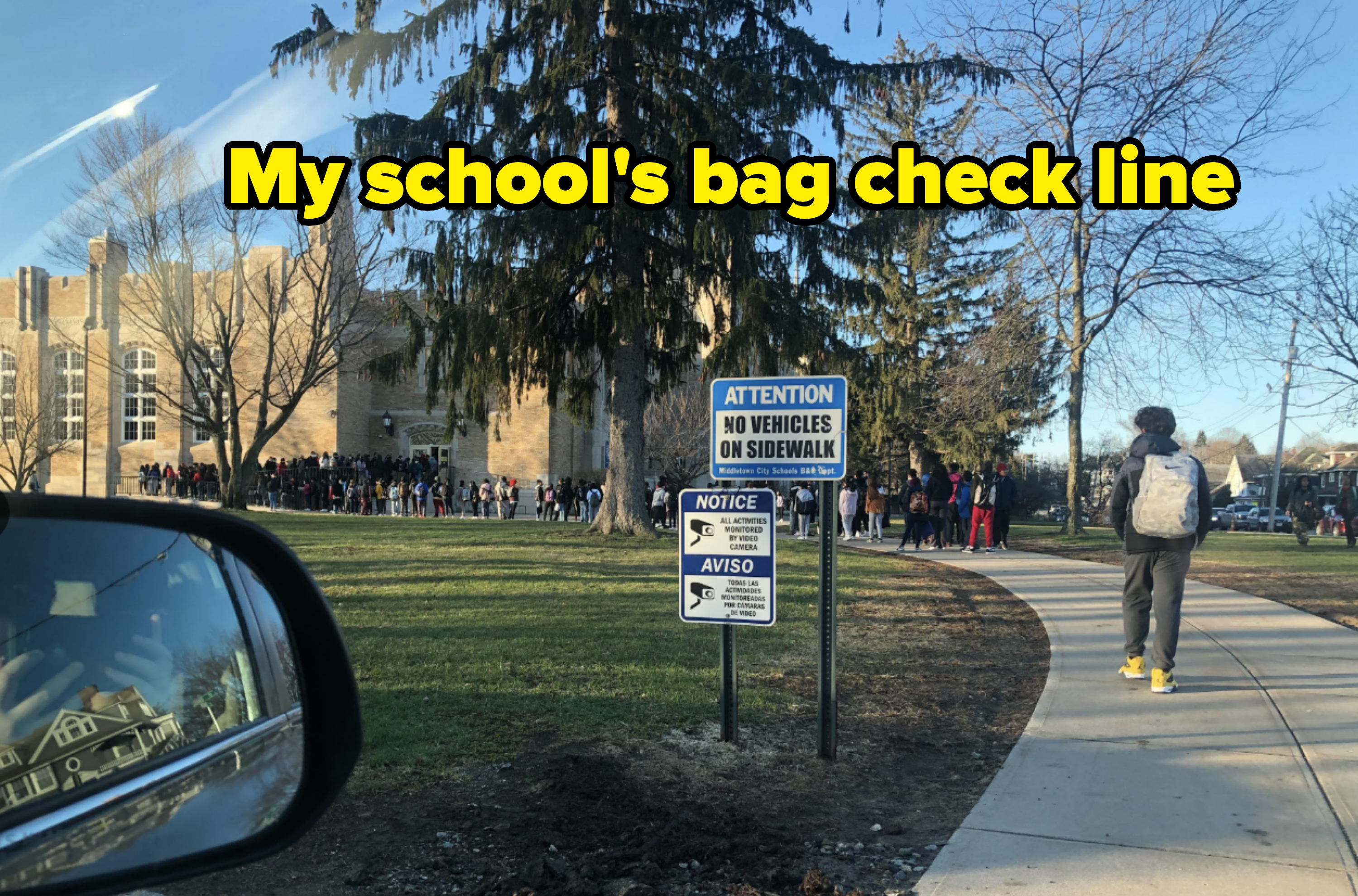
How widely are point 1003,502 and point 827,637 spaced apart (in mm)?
14401

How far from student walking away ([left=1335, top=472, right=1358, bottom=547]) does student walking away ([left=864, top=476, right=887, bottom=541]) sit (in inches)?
379

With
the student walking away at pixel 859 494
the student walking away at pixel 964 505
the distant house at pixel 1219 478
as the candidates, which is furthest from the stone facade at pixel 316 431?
the distant house at pixel 1219 478

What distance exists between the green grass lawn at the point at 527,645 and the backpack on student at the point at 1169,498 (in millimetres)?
2766

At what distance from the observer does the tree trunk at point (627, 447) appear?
59.4ft

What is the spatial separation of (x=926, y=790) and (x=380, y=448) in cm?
4527

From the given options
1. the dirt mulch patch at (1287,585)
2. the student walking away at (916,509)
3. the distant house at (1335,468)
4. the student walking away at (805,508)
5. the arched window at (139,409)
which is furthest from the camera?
the distant house at (1335,468)

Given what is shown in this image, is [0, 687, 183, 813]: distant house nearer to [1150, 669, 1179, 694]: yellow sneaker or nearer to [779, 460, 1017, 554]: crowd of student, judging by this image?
[1150, 669, 1179, 694]: yellow sneaker

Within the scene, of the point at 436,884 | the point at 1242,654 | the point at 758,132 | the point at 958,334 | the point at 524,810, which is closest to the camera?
the point at 436,884

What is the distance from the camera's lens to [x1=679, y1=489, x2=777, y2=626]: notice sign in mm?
5930

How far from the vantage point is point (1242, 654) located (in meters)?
8.35

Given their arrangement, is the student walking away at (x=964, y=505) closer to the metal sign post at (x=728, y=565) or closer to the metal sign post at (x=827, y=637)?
the metal sign post at (x=827, y=637)

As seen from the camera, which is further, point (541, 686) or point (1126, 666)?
point (1126, 666)

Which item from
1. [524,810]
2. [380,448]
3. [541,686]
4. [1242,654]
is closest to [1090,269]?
[1242,654]

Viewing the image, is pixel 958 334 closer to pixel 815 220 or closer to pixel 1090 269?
pixel 1090 269
